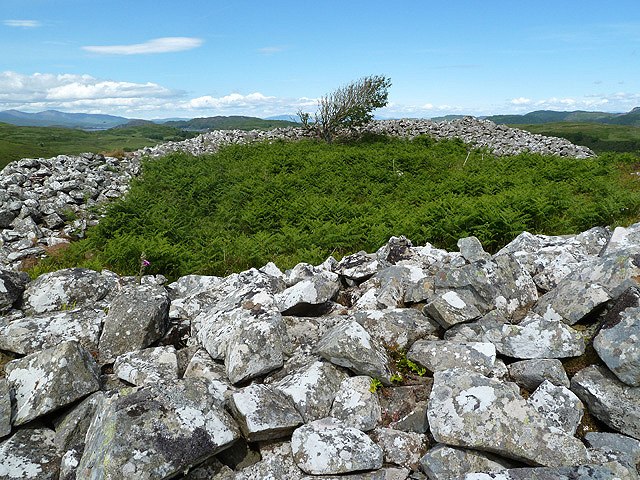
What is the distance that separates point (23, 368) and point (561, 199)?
14721 millimetres

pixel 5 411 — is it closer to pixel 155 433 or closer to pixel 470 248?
pixel 155 433

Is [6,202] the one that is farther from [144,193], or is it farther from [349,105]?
[349,105]

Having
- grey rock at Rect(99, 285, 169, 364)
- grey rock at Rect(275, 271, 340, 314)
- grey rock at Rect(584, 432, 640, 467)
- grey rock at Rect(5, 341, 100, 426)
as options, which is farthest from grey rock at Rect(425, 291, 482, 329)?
grey rock at Rect(5, 341, 100, 426)

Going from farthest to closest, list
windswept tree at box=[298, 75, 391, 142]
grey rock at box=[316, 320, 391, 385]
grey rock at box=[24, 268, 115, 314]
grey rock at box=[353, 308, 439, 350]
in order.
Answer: windswept tree at box=[298, 75, 391, 142], grey rock at box=[24, 268, 115, 314], grey rock at box=[353, 308, 439, 350], grey rock at box=[316, 320, 391, 385]

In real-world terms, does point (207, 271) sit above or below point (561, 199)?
below

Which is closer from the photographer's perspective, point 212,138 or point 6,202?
point 6,202

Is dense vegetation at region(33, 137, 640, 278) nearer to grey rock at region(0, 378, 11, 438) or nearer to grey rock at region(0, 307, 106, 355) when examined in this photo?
grey rock at region(0, 307, 106, 355)

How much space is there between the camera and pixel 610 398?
384 centimetres

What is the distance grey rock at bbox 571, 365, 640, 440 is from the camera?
12.2 ft

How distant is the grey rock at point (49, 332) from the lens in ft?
17.4

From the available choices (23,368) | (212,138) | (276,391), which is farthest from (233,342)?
(212,138)

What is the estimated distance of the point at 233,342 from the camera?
4.75m

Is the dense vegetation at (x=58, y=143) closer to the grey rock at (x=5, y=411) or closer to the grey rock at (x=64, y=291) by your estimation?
the grey rock at (x=64, y=291)

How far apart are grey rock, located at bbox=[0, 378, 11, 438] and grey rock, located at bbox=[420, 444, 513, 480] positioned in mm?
3650
